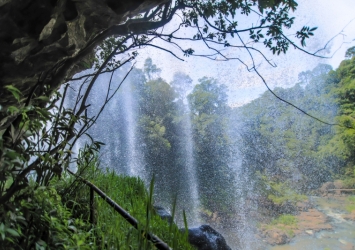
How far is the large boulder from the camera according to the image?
94.1 inches

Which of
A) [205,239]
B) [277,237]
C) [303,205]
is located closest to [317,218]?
[303,205]

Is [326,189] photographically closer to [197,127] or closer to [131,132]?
[197,127]

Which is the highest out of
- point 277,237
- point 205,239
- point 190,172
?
point 190,172

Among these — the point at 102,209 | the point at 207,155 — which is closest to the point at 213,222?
the point at 207,155

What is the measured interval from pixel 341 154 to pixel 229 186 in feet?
6.82

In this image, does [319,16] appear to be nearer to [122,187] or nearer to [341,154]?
[341,154]

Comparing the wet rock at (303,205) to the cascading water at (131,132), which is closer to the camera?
the wet rock at (303,205)

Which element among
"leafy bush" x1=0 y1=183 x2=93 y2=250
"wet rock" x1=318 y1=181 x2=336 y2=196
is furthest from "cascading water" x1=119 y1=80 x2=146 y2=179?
"leafy bush" x1=0 y1=183 x2=93 y2=250

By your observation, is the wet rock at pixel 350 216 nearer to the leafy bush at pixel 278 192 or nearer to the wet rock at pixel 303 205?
the wet rock at pixel 303 205

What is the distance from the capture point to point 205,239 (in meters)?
2.44

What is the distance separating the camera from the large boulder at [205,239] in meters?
2.39

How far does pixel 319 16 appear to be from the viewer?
20.6 feet

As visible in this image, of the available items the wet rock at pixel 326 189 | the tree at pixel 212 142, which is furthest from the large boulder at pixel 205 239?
the wet rock at pixel 326 189

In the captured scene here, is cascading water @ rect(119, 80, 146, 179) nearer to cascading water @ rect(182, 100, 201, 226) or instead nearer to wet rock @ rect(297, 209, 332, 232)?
cascading water @ rect(182, 100, 201, 226)
